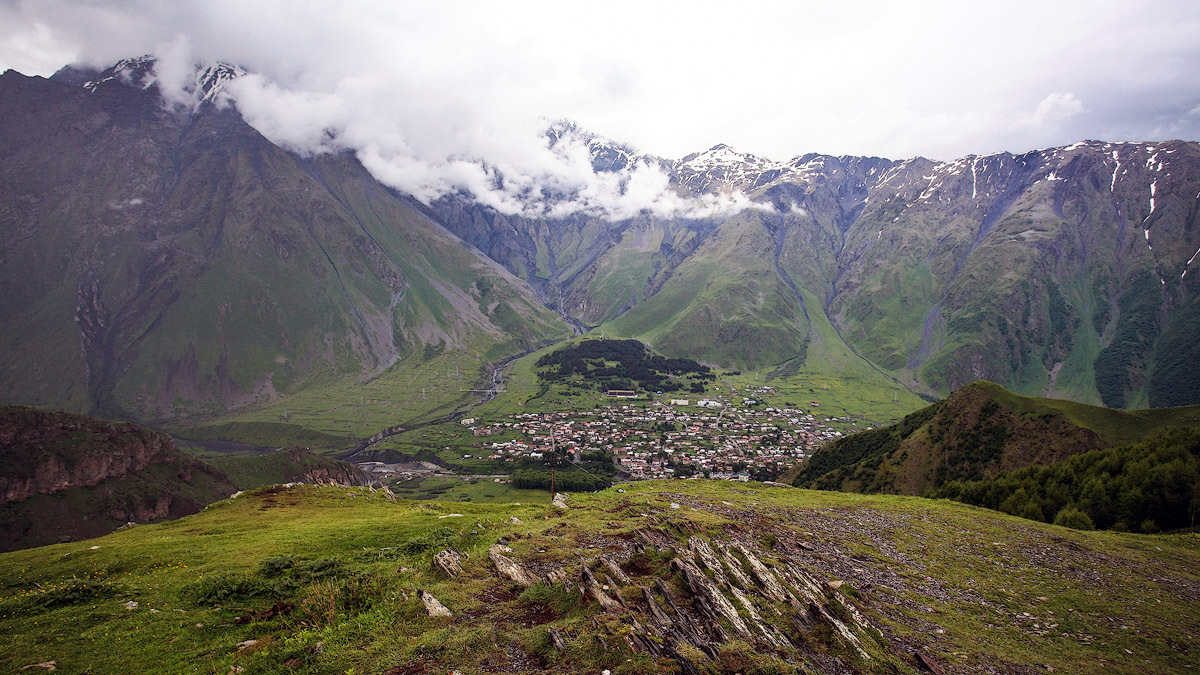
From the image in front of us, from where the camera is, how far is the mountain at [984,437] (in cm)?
5934

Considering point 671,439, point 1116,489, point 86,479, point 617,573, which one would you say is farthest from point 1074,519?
point 86,479

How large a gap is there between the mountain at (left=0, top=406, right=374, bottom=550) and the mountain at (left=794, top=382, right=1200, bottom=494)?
12641cm

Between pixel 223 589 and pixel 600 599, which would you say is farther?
pixel 223 589

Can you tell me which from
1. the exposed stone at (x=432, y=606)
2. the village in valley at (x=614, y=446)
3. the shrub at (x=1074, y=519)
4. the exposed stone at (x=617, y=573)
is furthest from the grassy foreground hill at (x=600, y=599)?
the village in valley at (x=614, y=446)

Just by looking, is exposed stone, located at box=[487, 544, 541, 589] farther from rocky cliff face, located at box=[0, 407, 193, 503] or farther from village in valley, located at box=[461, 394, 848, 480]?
rocky cliff face, located at box=[0, 407, 193, 503]

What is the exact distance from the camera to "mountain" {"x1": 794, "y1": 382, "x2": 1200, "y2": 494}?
5934 centimetres

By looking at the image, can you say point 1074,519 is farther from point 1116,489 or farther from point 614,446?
point 614,446

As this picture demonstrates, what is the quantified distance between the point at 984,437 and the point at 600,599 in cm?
7531

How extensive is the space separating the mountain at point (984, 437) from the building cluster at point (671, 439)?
40073 mm

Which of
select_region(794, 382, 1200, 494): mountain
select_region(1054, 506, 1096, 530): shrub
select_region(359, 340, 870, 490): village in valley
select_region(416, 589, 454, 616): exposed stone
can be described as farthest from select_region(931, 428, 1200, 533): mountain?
select_region(359, 340, 870, 490): village in valley

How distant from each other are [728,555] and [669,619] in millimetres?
6722

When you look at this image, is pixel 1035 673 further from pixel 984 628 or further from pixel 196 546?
pixel 196 546

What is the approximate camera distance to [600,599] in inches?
674

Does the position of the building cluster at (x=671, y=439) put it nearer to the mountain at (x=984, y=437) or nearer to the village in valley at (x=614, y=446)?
the village in valley at (x=614, y=446)
